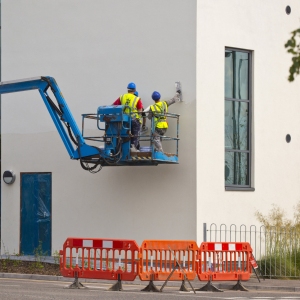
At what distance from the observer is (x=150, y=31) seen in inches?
848

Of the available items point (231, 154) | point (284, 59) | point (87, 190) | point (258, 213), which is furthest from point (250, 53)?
point (87, 190)

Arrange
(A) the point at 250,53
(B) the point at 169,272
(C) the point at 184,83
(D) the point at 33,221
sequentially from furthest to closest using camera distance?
(D) the point at 33,221, (A) the point at 250,53, (C) the point at 184,83, (B) the point at 169,272

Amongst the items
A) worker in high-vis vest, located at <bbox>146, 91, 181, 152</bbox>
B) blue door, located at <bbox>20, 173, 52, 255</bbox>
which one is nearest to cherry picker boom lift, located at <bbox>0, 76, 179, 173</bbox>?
worker in high-vis vest, located at <bbox>146, 91, 181, 152</bbox>

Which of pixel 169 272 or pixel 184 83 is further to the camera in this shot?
pixel 184 83

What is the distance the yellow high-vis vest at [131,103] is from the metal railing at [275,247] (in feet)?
10.2

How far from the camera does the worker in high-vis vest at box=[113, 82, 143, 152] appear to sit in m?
19.9

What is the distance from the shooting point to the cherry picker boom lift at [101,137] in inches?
778

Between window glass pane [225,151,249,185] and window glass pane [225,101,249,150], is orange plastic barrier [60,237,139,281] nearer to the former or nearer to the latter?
window glass pane [225,151,249,185]

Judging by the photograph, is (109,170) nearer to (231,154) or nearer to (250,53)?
(231,154)

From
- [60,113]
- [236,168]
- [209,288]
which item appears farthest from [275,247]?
[60,113]

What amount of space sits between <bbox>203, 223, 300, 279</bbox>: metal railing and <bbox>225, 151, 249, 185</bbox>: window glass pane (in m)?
1.37

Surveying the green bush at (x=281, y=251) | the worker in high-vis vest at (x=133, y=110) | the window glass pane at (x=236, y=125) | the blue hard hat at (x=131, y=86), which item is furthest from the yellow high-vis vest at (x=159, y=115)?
the green bush at (x=281, y=251)

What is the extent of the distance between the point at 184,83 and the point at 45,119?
4.77 m

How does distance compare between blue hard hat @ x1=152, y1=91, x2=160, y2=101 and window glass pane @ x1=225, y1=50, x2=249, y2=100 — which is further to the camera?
window glass pane @ x1=225, y1=50, x2=249, y2=100
